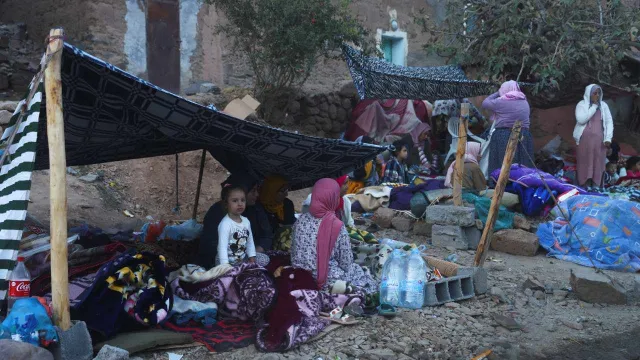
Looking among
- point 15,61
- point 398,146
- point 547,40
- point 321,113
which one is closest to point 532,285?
point 398,146

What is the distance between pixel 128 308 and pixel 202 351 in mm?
513

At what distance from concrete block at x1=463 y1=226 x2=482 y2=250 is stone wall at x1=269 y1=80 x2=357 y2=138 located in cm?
486

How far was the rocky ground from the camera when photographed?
4.00 meters

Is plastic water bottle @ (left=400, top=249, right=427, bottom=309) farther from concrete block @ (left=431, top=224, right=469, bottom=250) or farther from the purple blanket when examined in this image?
the purple blanket

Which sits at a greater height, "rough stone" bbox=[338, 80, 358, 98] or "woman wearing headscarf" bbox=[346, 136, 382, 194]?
"rough stone" bbox=[338, 80, 358, 98]

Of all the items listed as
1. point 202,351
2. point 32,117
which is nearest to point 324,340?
point 202,351

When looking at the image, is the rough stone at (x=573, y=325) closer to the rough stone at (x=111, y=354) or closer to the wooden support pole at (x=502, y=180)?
the wooden support pole at (x=502, y=180)

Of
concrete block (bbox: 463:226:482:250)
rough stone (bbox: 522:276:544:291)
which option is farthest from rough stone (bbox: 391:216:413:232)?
rough stone (bbox: 522:276:544:291)

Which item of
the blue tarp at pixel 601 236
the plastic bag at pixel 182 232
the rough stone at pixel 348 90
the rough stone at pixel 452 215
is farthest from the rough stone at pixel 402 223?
the rough stone at pixel 348 90

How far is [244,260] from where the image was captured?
4648mm

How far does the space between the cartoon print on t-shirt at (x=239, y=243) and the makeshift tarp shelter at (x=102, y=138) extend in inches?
26.8

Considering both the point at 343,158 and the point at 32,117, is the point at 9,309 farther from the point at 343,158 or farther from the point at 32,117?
the point at 343,158

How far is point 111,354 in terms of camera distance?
3303mm

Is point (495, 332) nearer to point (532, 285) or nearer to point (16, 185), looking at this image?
point (532, 285)
